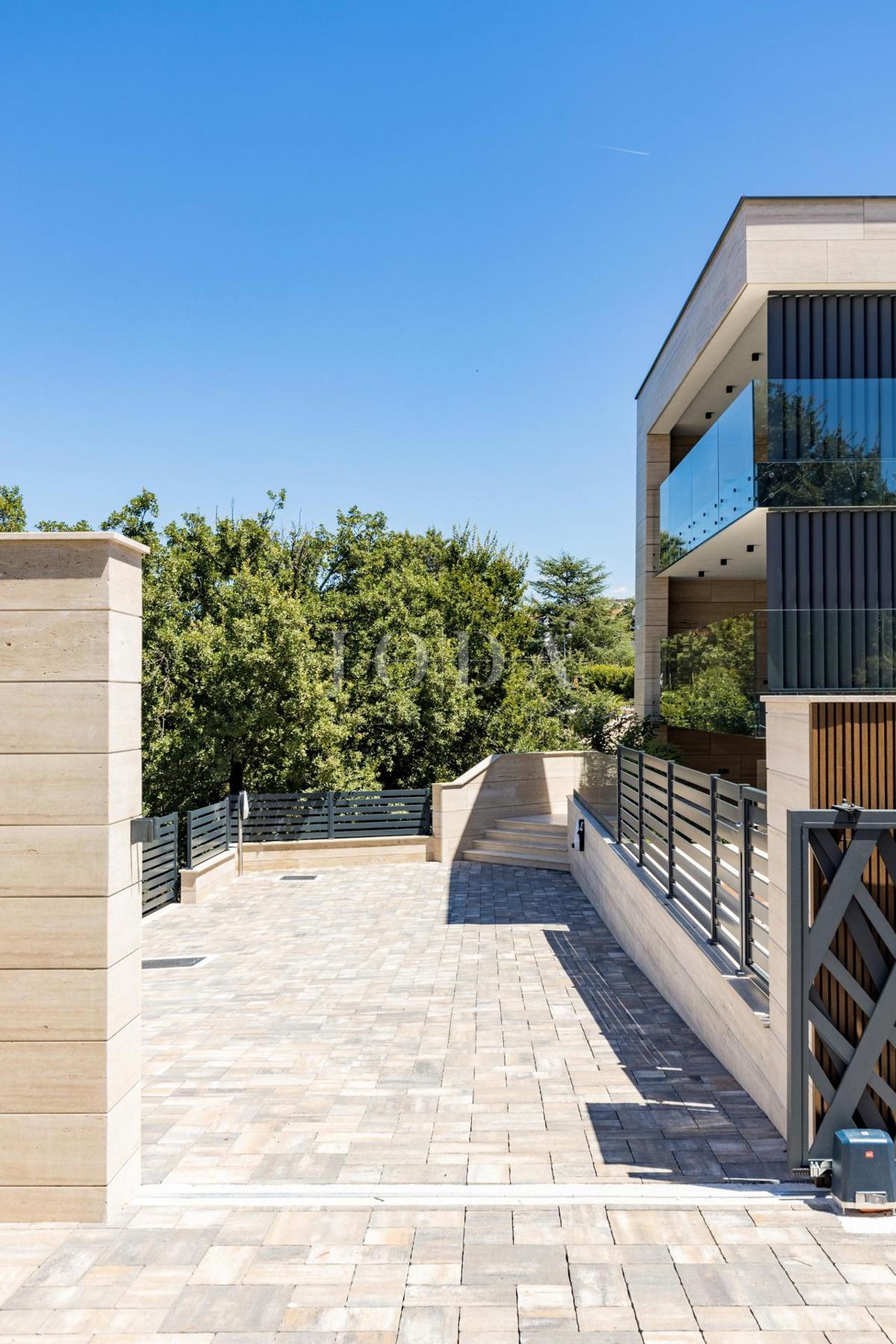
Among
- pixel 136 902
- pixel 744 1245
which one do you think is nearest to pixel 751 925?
pixel 744 1245

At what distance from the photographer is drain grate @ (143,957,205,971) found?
33.8 ft

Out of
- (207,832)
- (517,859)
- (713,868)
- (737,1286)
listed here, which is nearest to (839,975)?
(737,1286)

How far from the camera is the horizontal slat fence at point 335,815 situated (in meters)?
18.2

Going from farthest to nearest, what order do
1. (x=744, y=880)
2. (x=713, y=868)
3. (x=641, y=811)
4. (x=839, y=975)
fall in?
(x=641, y=811) → (x=713, y=868) → (x=744, y=880) → (x=839, y=975)

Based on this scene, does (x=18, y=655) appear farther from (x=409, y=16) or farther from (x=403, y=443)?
(x=403, y=443)

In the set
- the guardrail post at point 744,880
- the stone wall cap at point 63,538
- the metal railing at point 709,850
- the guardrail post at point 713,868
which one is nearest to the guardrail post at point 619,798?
the metal railing at point 709,850

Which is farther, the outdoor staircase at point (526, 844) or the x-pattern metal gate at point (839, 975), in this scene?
the outdoor staircase at point (526, 844)

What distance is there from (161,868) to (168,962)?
13.5ft

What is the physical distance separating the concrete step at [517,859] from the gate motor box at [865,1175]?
12.3m

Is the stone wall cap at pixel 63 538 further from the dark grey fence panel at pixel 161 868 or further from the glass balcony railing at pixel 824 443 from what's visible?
the dark grey fence panel at pixel 161 868

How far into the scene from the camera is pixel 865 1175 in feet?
13.7

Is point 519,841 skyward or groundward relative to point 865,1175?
groundward

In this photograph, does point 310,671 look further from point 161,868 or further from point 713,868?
point 713,868

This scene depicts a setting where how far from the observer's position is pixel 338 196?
67.6 ft
